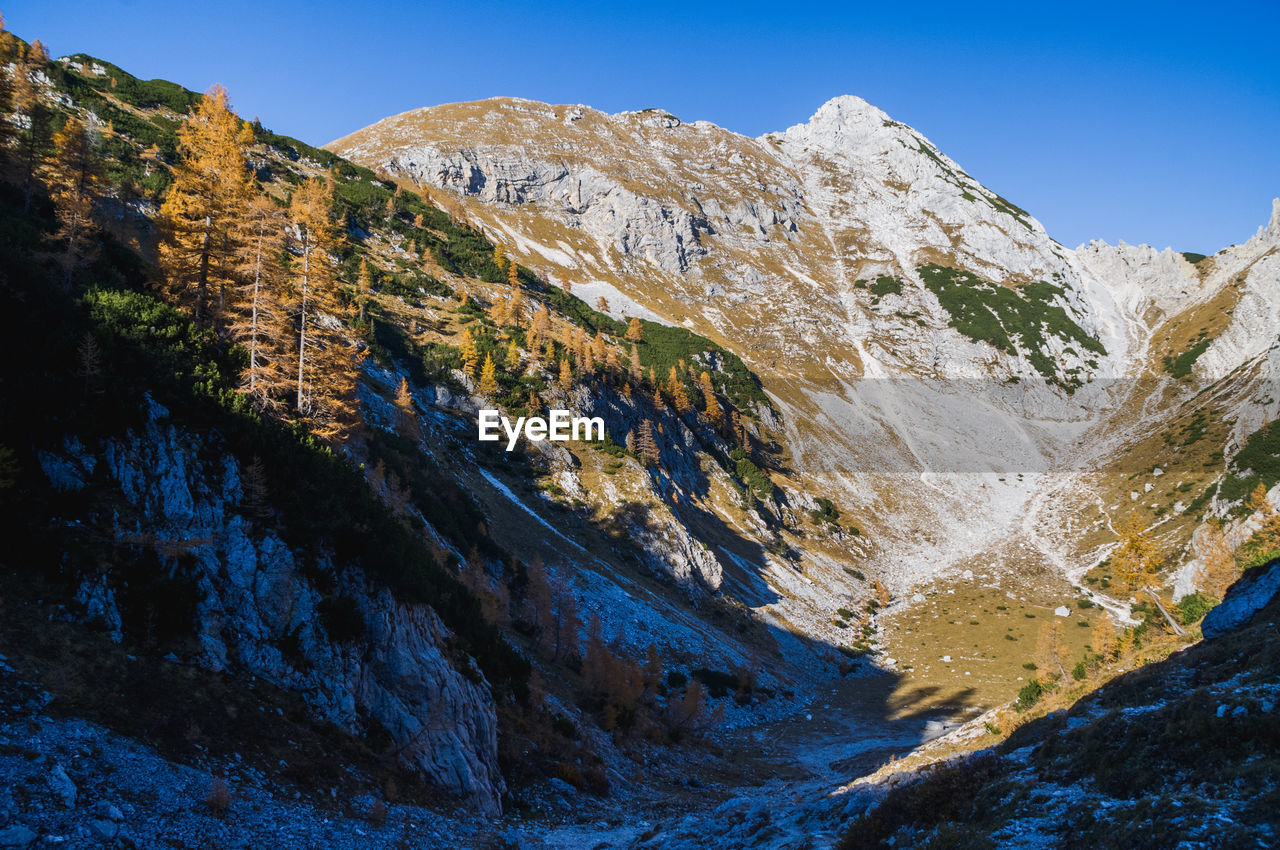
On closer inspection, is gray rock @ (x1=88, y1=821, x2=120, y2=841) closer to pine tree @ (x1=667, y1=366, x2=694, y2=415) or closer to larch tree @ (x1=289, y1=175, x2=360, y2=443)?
larch tree @ (x1=289, y1=175, x2=360, y2=443)

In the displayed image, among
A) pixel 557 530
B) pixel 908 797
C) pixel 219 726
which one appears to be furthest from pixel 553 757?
pixel 557 530

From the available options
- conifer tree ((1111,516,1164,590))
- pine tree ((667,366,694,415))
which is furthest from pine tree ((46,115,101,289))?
pine tree ((667,366,694,415))

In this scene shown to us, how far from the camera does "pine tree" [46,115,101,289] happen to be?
23094 millimetres

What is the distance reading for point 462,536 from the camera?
38.8 m

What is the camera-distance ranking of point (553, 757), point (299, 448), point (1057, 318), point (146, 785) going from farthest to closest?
1. point (1057, 318)
2. point (553, 757)
3. point (299, 448)
4. point (146, 785)

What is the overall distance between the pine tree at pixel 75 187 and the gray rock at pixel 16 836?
20.7m

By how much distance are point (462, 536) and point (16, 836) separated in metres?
29.7

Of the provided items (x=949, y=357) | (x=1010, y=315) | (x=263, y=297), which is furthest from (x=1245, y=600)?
(x=1010, y=315)

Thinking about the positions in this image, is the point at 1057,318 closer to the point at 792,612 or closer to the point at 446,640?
the point at 792,612

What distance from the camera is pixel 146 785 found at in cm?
1137

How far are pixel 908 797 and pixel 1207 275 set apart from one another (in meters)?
237

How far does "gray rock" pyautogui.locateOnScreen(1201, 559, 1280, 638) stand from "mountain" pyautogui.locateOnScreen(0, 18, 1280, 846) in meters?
0.55

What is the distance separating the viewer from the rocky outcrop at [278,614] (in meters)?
15.8

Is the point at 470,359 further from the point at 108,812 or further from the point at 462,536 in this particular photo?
the point at 108,812
